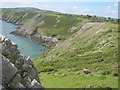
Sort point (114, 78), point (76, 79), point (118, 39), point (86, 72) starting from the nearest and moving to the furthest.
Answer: point (114, 78) < point (76, 79) < point (86, 72) < point (118, 39)

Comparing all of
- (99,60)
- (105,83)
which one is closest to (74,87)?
(105,83)

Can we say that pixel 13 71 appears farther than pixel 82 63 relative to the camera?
No

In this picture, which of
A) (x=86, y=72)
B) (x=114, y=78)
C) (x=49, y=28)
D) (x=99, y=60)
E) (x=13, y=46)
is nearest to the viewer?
(x=13, y=46)

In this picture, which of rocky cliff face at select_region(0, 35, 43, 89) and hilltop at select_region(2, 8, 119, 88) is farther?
hilltop at select_region(2, 8, 119, 88)

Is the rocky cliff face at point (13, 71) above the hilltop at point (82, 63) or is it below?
above

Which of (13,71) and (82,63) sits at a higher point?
(13,71)

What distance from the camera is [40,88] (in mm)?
20922

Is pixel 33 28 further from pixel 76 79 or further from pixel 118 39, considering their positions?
pixel 76 79

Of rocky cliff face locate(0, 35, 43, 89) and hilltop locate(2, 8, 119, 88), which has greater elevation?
rocky cliff face locate(0, 35, 43, 89)

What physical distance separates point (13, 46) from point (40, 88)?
6.73 meters

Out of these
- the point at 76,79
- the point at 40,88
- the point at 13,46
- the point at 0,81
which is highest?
the point at 13,46

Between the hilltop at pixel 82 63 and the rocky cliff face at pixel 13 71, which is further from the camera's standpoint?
the hilltop at pixel 82 63

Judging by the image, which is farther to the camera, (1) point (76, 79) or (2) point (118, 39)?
(2) point (118, 39)

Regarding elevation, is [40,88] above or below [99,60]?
above
